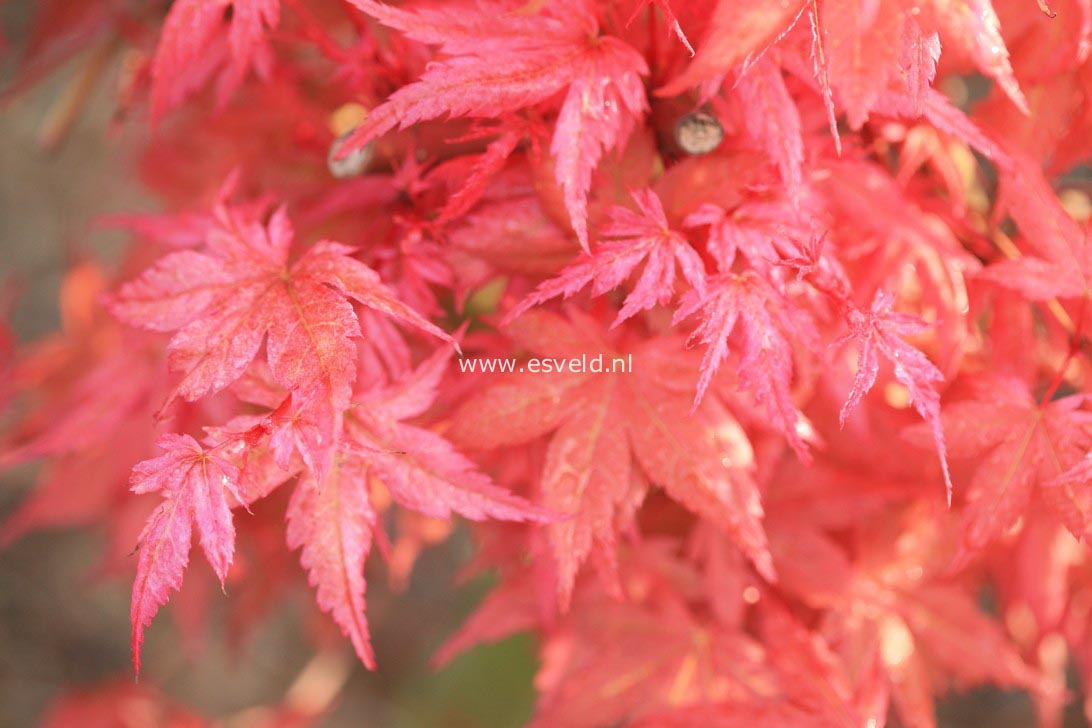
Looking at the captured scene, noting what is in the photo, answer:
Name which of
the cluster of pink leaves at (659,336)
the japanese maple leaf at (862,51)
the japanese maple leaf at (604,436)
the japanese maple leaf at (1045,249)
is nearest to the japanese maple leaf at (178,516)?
the cluster of pink leaves at (659,336)

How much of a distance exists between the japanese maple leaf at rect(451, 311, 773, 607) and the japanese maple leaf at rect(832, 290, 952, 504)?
11cm

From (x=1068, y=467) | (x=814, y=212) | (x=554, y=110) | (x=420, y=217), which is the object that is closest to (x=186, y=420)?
(x=420, y=217)

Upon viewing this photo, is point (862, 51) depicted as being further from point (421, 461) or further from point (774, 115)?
point (421, 461)

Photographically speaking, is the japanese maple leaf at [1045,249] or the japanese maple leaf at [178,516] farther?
the japanese maple leaf at [1045,249]

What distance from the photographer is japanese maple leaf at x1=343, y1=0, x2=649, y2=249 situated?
47cm

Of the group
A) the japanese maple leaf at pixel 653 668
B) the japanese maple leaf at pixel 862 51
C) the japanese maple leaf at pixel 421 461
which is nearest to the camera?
the japanese maple leaf at pixel 862 51

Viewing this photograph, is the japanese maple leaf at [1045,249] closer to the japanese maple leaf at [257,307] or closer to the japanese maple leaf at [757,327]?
the japanese maple leaf at [757,327]

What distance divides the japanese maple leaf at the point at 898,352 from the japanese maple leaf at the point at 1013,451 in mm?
100

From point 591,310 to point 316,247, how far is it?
8.3 inches

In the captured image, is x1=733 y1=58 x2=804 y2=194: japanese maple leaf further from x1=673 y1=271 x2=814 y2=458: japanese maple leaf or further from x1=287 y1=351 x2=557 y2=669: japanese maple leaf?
x1=287 y1=351 x2=557 y2=669: japanese maple leaf

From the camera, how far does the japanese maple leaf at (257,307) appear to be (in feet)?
1.53

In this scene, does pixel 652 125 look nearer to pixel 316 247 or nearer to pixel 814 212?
pixel 814 212

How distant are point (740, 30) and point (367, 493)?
34cm

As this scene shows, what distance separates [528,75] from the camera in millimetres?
490
